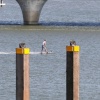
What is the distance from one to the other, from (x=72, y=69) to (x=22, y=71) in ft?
6.46

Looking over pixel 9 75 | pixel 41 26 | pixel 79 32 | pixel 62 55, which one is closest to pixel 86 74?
pixel 9 75

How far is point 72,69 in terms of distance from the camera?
30.9 meters

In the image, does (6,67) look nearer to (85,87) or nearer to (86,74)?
(86,74)

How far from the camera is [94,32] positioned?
10138 cm

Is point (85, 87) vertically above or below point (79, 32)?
below

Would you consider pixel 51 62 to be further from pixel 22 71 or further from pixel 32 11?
pixel 32 11

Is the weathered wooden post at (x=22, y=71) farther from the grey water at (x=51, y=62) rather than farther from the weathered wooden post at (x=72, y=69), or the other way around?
the grey water at (x=51, y=62)

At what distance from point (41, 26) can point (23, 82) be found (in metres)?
83.1

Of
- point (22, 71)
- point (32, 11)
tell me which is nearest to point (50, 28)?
point (32, 11)

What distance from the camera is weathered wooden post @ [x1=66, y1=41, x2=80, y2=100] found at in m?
30.7

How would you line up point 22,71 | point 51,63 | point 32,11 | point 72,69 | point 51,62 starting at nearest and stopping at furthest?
point 22,71
point 72,69
point 51,63
point 51,62
point 32,11

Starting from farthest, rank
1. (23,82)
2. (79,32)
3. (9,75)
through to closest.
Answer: (79,32) → (9,75) → (23,82)

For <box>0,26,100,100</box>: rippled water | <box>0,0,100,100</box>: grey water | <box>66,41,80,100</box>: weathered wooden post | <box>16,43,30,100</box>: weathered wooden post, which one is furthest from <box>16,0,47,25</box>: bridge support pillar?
<box>16,43,30,100</box>: weathered wooden post

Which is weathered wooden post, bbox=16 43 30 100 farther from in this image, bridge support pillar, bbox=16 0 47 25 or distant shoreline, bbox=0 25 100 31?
bridge support pillar, bbox=16 0 47 25
